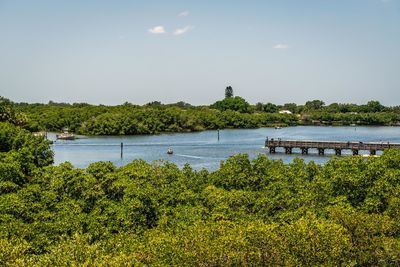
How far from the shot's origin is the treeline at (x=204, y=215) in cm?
2169

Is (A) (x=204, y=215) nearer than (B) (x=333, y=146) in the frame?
Yes

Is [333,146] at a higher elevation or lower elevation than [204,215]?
higher

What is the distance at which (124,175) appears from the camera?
38438 mm

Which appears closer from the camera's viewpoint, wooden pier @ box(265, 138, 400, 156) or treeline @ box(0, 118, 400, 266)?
treeline @ box(0, 118, 400, 266)

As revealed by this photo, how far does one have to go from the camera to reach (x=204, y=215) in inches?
1278

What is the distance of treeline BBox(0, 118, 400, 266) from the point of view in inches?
854

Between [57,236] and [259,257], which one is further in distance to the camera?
[57,236]

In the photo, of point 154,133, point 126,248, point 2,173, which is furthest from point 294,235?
point 154,133

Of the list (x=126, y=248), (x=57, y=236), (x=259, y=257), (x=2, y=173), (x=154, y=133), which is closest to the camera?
(x=259, y=257)

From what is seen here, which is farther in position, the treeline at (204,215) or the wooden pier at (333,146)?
the wooden pier at (333,146)

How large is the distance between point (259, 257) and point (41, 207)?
1778 centimetres

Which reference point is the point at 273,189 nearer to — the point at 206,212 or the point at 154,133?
the point at 206,212

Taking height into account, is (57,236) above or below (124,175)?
below

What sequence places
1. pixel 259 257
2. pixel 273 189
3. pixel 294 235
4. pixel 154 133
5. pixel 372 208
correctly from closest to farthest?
pixel 259 257
pixel 294 235
pixel 372 208
pixel 273 189
pixel 154 133
